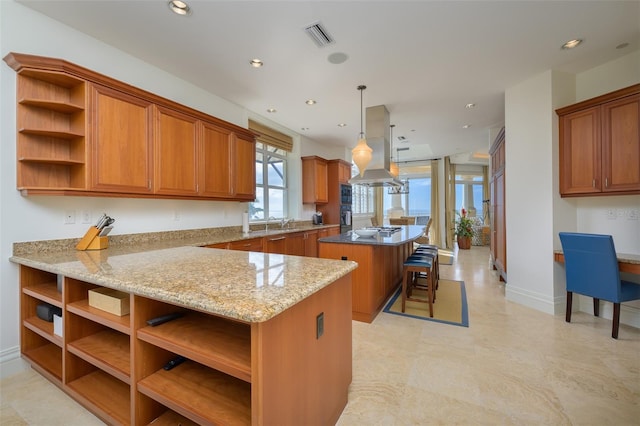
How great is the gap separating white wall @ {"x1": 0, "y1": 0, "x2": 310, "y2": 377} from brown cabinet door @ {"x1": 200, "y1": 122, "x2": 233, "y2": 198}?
477mm

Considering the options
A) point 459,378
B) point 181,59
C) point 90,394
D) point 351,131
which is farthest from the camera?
point 351,131

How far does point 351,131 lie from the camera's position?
17.7ft

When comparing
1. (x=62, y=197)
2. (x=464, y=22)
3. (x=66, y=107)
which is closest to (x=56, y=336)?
(x=62, y=197)

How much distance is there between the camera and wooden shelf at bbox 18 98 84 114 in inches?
76.0

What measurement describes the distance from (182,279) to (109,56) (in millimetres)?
2637

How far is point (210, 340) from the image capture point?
3.76ft

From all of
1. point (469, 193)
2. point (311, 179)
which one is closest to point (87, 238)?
point (311, 179)

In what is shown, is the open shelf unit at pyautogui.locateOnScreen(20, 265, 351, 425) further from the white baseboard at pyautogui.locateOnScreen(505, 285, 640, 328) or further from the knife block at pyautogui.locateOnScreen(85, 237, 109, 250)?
the white baseboard at pyautogui.locateOnScreen(505, 285, 640, 328)

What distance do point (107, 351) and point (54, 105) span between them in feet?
6.12

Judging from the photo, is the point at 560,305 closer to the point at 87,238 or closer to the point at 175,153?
the point at 175,153

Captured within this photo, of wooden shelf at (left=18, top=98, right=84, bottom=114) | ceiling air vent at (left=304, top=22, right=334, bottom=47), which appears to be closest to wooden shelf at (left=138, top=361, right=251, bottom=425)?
wooden shelf at (left=18, top=98, right=84, bottom=114)

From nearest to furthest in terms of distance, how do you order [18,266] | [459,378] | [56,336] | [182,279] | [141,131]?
[182,279]
[56,336]
[459,378]
[18,266]
[141,131]

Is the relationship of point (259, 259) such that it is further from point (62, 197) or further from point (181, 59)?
point (181, 59)

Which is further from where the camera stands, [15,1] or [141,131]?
[141,131]
